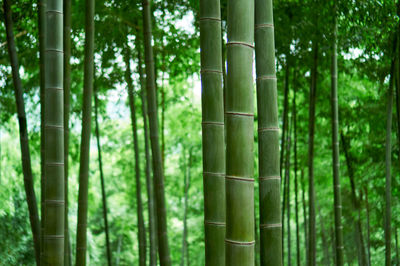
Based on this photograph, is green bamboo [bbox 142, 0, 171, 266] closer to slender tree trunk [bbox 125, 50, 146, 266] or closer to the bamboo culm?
the bamboo culm

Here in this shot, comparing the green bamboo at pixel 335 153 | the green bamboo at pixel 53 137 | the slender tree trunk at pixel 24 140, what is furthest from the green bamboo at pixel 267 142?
the green bamboo at pixel 335 153

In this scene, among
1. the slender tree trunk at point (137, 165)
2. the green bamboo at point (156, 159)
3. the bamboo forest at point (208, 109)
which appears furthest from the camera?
the slender tree trunk at point (137, 165)

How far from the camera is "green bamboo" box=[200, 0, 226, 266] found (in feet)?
7.45

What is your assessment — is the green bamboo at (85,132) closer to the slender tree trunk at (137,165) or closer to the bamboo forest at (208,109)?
the bamboo forest at (208,109)

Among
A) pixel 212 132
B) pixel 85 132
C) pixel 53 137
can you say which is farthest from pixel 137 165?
pixel 212 132

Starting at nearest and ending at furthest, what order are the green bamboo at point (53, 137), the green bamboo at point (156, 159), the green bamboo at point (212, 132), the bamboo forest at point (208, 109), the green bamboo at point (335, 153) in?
the bamboo forest at point (208, 109), the green bamboo at point (212, 132), the green bamboo at point (53, 137), the green bamboo at point (156, 159), the green bamboo at point (335, 153)

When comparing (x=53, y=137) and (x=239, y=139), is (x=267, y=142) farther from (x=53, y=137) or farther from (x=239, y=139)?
(x=53, y=137)

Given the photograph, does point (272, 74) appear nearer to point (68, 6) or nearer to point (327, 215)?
point (68, 6)

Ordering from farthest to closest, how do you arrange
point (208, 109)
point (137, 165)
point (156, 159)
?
point (137, 165)
point (156, 159)
point (208, 109)

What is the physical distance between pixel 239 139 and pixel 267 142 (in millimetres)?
421

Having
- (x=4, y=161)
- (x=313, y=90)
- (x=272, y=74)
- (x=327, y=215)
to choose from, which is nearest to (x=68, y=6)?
(x=272, y=74)

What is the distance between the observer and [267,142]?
7.18ft

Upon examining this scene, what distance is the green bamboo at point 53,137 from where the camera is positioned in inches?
104

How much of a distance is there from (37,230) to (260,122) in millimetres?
2051
